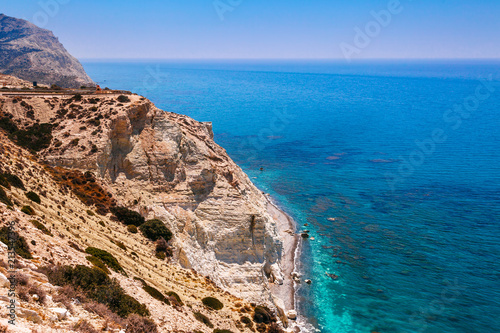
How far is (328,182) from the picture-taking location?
7806 cm

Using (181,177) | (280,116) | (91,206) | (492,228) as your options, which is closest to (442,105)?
(280,116)

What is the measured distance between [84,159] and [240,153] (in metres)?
68.0

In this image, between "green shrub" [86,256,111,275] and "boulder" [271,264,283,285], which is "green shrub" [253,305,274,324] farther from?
"green shrub" [86,256,111,275]

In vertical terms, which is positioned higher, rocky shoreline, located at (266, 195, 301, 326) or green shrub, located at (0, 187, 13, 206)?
green shrub, located at (0, 187, 13, 206)

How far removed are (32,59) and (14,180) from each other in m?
158

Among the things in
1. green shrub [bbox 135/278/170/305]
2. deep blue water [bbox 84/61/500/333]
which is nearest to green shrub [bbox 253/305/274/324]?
deep blue water [bbox 84/61/500/333]

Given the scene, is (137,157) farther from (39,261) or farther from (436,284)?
(436,284)

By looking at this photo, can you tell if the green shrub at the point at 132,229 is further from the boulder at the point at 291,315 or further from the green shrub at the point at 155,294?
the boulder at the point at 291,315

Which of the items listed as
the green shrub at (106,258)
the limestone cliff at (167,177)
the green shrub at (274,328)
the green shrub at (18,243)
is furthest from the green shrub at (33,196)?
the green shrub at (274,328)

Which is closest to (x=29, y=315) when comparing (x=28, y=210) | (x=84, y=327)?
(x=84, y=327)

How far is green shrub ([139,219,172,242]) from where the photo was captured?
3309cm

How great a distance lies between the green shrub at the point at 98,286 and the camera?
16812 millimetres

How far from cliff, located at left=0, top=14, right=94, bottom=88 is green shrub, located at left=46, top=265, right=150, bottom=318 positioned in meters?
122

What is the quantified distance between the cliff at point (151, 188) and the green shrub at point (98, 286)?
8.24m
